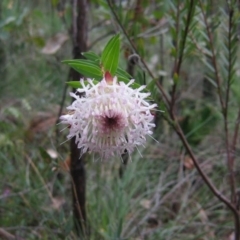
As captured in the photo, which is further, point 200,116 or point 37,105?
point 37,105

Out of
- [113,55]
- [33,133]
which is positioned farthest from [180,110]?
[113,55]

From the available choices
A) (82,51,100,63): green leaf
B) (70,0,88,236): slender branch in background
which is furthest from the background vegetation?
(82,51,100,63): green leaf

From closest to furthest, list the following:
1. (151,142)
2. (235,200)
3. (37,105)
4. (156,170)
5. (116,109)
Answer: (116,109) < (235,200) < (156,170) < (151,142) < (37,105)

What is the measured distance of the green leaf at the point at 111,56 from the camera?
2.48 feet

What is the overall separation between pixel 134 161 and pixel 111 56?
148 centimetres

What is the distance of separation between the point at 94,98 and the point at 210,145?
1.96m

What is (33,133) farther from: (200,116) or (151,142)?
(200,116)

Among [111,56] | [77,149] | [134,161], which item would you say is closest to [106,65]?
[111,56]

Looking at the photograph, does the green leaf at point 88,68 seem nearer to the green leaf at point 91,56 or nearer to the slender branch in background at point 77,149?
the green leaf at point 91,56

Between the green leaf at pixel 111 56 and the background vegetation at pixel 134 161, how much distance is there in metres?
0.23

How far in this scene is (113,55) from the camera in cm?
76

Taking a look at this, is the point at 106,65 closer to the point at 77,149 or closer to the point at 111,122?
the point at 111,122

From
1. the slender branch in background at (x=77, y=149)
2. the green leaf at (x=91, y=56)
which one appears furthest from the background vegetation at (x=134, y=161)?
the green leaf at (x=91, y=56)

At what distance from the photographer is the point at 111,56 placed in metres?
0.76
